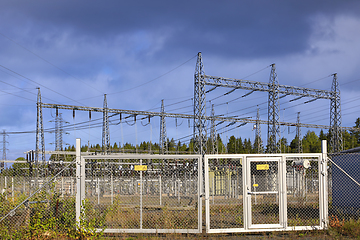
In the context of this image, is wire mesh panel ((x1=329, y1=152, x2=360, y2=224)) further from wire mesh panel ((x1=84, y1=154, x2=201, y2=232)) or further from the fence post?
wire mesh panel ((x1=84, y1=154, x2=201, y2=232))

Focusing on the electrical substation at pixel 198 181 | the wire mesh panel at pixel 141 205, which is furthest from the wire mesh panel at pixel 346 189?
the wire mesh panel at pixel 141 205

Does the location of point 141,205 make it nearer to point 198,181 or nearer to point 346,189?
point 198,181

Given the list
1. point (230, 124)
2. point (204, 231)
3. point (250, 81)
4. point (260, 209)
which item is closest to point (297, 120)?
point (230, 124)

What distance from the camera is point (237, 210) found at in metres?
13.4

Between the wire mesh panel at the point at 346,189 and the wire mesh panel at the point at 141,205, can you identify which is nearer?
the wire mesh panel at the point at 141,205

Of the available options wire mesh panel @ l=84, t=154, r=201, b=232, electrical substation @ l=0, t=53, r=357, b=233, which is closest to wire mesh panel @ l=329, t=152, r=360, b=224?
electrical substation @ l=0, t=53, r=357, b=233

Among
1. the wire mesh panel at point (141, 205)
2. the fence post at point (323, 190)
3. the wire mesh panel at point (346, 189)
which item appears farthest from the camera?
the wire mesh panel at point (346, 189)

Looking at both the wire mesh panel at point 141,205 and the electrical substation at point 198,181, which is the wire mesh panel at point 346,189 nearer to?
the electrical substation at point 198,181

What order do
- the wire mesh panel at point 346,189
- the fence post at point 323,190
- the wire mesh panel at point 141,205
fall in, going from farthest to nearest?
the wire mesh panel at point 346,189, the fence post at point 323,190, the wire mesh panel at point 141,205

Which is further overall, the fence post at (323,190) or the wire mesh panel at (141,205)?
the fence post at (323,190)

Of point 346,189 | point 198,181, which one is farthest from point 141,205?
point 346,189

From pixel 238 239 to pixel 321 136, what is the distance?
10807cm

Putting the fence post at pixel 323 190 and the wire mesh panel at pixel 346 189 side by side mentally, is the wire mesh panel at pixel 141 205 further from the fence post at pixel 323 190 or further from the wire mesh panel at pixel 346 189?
the wire mesh panel at pixel 346 189

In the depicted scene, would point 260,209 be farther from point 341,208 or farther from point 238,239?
point 238,239
